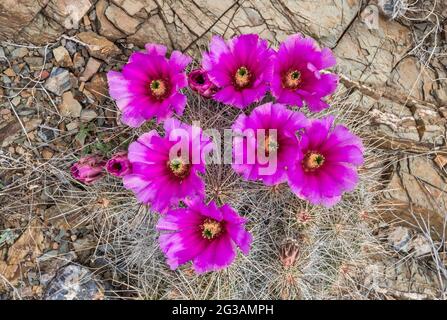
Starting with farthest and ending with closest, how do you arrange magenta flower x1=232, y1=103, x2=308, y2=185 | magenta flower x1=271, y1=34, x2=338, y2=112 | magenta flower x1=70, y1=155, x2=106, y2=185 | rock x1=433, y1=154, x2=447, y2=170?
rock x1=433, y1=154, x2=447, y2=170 → magenta flower x1=70, y1=155, x2=106, y2=185 → magenta flower x1=271, y1=34, x2=338, y2=112 → magenta flower x1=232, y1=103, x2=308, y2=185

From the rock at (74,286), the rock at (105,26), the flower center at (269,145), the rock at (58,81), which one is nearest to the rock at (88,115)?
the rock at (58,81)

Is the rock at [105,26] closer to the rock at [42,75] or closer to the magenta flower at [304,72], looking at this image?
the rock at [42,75]

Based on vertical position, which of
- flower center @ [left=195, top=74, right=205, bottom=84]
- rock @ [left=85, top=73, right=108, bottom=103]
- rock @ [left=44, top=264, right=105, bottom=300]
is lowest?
rock @ [left=44, top=264, right=105, bottom=300]

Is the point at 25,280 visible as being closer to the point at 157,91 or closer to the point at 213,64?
the point at 157,91

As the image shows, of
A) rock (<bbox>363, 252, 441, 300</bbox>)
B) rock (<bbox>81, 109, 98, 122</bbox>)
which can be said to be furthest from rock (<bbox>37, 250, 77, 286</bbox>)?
rock (<bbox>363, 252, 441, 300</bbox>)

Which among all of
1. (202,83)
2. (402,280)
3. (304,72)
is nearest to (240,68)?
(202,83)

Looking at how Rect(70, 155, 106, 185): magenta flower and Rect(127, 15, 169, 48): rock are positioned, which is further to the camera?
Rect(127, 15, 169, 48): rock

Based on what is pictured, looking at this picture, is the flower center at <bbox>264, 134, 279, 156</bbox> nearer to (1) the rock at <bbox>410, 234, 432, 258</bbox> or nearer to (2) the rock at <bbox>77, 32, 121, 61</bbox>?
(2) the rock at <bbox>77, 32, 121, 61</bbox>
